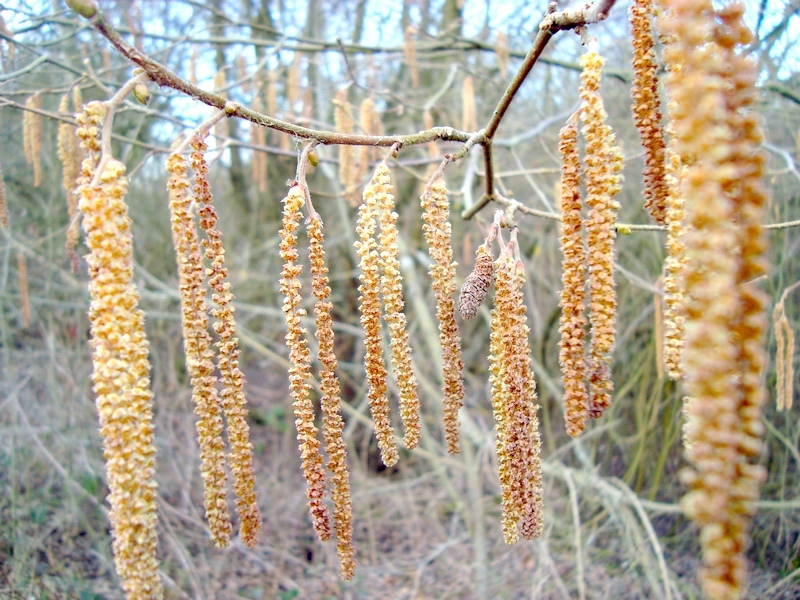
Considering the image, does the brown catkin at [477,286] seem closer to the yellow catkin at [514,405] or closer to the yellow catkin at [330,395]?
the yellow catkin at [514,405]

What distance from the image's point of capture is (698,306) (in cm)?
67

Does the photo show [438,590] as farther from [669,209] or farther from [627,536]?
[669,209]

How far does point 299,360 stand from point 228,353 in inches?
5.7

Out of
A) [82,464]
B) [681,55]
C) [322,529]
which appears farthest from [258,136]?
[681,55]

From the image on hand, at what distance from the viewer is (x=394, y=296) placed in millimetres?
1325

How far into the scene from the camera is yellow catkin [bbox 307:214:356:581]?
1254 mm

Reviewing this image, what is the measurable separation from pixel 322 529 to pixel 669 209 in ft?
3.18

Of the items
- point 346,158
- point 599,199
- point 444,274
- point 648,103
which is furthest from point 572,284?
point 346,158

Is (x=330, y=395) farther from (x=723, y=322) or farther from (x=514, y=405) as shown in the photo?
(x=723, y=322)

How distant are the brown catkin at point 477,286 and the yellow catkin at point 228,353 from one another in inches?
19.6

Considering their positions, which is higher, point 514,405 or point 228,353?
point 228,353

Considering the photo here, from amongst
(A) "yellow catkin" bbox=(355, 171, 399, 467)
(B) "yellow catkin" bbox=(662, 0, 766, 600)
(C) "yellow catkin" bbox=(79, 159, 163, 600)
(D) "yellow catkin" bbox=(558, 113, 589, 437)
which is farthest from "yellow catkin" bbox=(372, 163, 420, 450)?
(B) "yellow catkin" bbox=(662, 0, 766, 600)

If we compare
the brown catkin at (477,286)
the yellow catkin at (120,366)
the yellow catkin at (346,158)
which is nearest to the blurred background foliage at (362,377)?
the yellow catkin at (346,158)

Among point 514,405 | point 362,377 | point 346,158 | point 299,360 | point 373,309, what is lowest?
point 362,377
